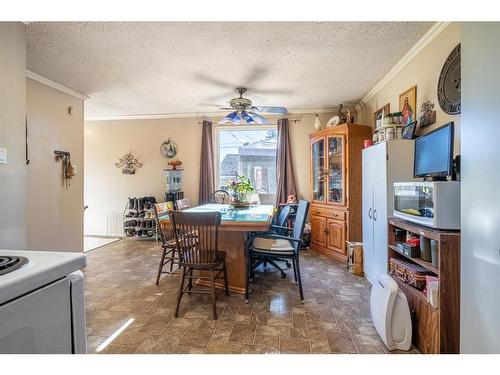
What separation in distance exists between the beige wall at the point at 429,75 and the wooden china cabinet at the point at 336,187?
2.35 ft

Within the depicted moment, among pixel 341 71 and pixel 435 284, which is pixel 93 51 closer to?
pixel 341 71

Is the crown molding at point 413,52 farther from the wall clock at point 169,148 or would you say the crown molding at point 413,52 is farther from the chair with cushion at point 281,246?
the wall clock at point 169,148

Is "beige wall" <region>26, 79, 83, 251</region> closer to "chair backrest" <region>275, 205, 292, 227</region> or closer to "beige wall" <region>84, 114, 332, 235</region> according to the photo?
"beige wall" <region>84, 114, 332, 235</region>

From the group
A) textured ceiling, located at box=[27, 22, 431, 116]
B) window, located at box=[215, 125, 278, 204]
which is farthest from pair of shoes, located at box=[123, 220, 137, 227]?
textured ceiling, located at box=[27, 22, 431, 116]

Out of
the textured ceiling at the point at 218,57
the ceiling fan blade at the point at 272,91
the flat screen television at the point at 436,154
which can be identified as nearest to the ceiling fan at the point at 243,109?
the ceiling fan blade at the point at 272,91

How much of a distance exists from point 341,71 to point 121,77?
274cm

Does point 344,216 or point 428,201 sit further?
point 344,216

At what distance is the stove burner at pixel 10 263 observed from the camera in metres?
0.58

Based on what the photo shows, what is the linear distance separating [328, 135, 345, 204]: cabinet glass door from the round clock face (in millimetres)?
1601

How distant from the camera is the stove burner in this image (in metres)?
0.58

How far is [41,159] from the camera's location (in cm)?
325
